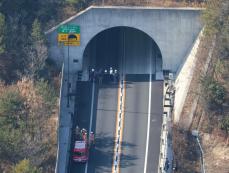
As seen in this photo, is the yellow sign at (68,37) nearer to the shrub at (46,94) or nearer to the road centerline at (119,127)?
the road centerline at (119,127)

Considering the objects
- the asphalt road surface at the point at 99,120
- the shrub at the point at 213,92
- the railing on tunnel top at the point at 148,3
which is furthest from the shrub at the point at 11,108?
the shrub at the point at 213,92

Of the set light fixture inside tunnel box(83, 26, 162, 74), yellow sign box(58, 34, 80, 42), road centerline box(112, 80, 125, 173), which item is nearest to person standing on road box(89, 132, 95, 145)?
road centerline box(112, 80, 125, 173)

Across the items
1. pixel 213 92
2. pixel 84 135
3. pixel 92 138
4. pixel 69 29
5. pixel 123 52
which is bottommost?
pixel 92 138

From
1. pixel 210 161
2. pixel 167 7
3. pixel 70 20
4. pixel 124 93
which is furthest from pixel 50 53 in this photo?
pixel 210 161

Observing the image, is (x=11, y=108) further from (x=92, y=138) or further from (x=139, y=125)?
(x=139, y=125)

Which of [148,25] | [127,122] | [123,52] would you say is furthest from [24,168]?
[123,52]

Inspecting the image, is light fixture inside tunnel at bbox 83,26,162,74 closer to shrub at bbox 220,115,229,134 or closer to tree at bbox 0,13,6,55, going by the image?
tree at bbox 0,13,6,55

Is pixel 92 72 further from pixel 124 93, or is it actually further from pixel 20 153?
pixel 20 153
